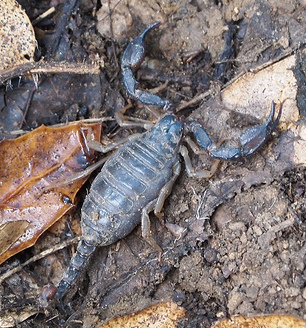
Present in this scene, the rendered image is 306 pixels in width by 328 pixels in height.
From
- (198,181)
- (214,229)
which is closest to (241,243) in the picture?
(214,229)

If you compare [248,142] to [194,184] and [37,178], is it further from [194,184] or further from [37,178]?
[37,178]

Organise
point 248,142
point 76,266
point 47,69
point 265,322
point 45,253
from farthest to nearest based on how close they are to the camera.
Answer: point 47,69 < point 45,253 < point 76,266 < point 248,142 < point 265,322

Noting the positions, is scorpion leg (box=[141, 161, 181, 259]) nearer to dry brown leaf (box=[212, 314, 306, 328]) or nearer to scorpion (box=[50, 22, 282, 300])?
scorpion (box=[50, 22, 282, 300])

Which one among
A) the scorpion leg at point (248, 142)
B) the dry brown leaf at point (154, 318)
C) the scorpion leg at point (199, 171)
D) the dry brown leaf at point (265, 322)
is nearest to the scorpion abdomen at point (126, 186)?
the scorpion leg at point (199, 171)

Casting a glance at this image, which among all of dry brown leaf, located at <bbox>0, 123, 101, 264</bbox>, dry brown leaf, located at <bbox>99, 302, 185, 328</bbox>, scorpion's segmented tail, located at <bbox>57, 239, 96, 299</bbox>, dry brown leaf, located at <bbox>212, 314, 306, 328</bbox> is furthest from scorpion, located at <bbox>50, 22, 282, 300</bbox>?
dry brown leaf, located at <bbox>212, 314, 306, 328</bbox>

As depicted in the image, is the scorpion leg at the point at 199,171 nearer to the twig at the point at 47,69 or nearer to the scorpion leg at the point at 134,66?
the scorpion leg at the point at 134,66

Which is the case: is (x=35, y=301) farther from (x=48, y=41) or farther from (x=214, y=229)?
(x=48, y=41)

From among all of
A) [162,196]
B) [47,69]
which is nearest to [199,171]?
[162,196]
